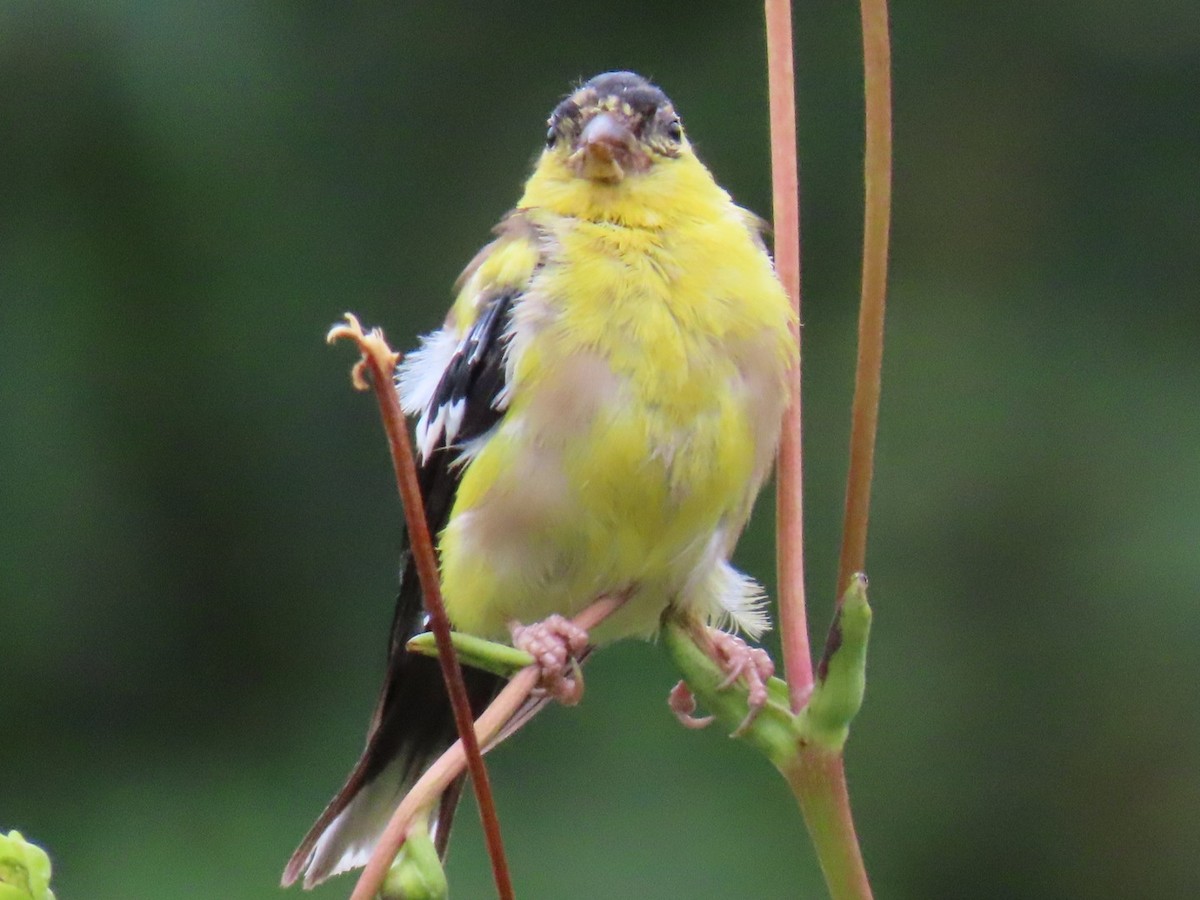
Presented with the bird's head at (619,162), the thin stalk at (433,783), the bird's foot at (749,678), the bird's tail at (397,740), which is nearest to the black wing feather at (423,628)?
the bird's tail at (397,740)

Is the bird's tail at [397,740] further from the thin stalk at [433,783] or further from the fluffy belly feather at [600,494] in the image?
the thin stalk at [433,783]

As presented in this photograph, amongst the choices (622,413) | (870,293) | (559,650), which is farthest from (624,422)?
(870,293)

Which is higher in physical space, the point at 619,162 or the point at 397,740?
the point at 619,162

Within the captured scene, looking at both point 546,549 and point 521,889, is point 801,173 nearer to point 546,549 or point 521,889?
point 521,889

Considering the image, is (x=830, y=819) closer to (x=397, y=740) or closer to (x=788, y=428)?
(x=788, y=428)

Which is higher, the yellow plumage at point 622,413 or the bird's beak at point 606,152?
the bird's beak at point 606,152

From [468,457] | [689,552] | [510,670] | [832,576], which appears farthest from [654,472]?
[832,576]

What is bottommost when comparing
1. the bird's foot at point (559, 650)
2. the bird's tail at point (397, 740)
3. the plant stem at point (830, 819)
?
the bird's tail at point (397, 740)

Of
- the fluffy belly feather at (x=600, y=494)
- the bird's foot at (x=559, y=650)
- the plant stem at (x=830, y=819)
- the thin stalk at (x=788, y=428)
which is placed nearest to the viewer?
the plant stem at (x=830, y=819)
